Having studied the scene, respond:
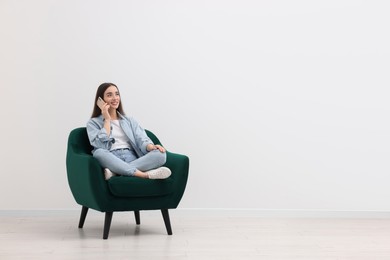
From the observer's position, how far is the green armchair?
5023mm

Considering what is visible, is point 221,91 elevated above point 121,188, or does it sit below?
above

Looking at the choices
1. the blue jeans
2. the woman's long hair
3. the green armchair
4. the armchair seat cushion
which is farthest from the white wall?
the armchair seat cushion

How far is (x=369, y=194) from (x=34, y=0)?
10.7ft

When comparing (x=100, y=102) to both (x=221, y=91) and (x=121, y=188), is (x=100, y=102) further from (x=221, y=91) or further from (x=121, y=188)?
(x=221, y=91)

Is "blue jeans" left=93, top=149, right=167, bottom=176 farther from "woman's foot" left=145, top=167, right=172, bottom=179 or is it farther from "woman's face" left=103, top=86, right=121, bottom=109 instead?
"woman's face" left=103, top=86, right=121, bottom=109

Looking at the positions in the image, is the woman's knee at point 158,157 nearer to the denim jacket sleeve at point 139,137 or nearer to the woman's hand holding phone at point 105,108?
the denim jacket sleeve at point 139,137

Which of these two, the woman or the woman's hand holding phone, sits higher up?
the woman's hand holding phone

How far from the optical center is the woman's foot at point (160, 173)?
511cm

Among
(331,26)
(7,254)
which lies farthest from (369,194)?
(7,254)

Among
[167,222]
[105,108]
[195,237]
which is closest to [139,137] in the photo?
[105,108]

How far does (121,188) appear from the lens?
16.5ft

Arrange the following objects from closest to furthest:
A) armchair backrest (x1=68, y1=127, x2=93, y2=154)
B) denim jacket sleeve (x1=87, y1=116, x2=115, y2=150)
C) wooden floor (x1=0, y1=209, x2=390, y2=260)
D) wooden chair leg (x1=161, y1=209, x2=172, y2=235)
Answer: wooden floor (x1=0, y1=209, x2=390, y2=260) < wooden chair leg (x1=161, y1=209, x2=172, y2=235) < denim jacket sleeve (x1=87, y1=116, x2=115, y2=150) < armchair backrest (x1=68, y1=127, x2=93, y2=154)

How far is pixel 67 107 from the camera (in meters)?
6.19

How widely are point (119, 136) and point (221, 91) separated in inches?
44.8
